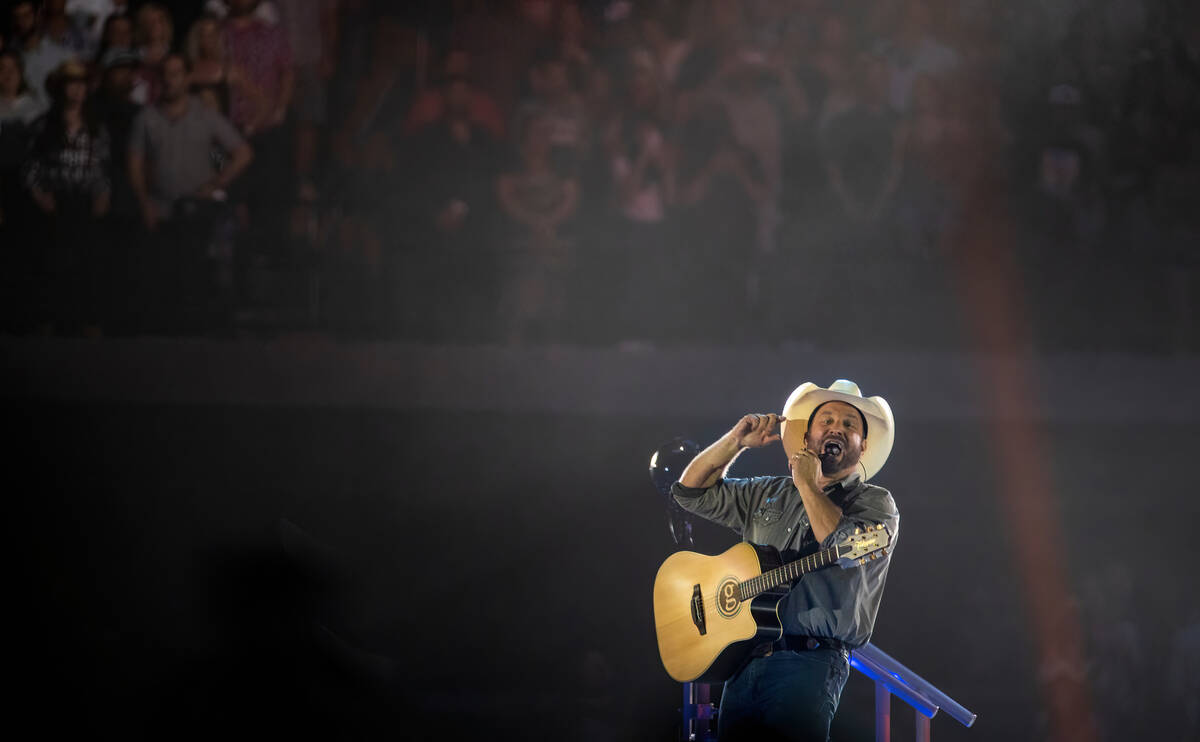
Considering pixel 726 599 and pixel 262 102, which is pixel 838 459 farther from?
pixel 262 102

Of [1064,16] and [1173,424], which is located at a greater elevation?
[1064,16]

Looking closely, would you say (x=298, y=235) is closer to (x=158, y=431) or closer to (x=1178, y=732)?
(x=158, y=431)

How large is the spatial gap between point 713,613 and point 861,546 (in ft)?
1.63

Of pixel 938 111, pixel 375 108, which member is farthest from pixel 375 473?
pixel 938 111

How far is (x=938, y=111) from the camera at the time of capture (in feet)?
24.0

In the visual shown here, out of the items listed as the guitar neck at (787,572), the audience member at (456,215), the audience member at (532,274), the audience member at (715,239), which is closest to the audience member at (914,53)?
the audience member at (715,239)

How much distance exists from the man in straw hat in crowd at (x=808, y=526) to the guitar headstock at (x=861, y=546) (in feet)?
0.07

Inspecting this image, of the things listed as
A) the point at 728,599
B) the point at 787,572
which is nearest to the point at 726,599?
the point at 728,599

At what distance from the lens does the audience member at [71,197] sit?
6.73 m

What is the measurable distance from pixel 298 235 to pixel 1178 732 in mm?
4870

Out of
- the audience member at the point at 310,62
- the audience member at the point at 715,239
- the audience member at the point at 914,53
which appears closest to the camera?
the audience member at the point at 715,239

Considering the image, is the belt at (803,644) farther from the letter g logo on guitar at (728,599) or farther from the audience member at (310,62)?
the audience member at (310,62)

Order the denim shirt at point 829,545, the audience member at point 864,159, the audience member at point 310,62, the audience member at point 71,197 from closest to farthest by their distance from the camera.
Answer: the denim shirt at point 829,545 < the audience member at point 71,197 < the audience member at point 310,62 < the audience member at point 864,159

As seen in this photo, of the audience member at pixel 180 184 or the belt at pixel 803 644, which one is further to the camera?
the audience member at pixel 180 184
